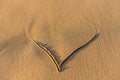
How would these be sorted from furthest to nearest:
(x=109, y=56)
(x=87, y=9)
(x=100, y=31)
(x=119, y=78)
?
(x=87, y=9), (x=100, y=31), (x=109, y=56), (x=119, y=78)

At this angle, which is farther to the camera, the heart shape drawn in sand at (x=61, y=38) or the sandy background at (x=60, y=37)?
the heart shape drawn in sand at (x=61, y=38)

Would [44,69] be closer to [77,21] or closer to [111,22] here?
[77,21]

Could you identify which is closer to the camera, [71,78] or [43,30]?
[71,78]

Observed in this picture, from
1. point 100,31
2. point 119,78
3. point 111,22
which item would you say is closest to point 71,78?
point 119,78

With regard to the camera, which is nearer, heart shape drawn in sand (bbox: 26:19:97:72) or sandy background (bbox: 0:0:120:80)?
sandy background (bbox: 0:0:120:80)

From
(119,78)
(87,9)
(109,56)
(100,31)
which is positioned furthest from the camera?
(87,9)
